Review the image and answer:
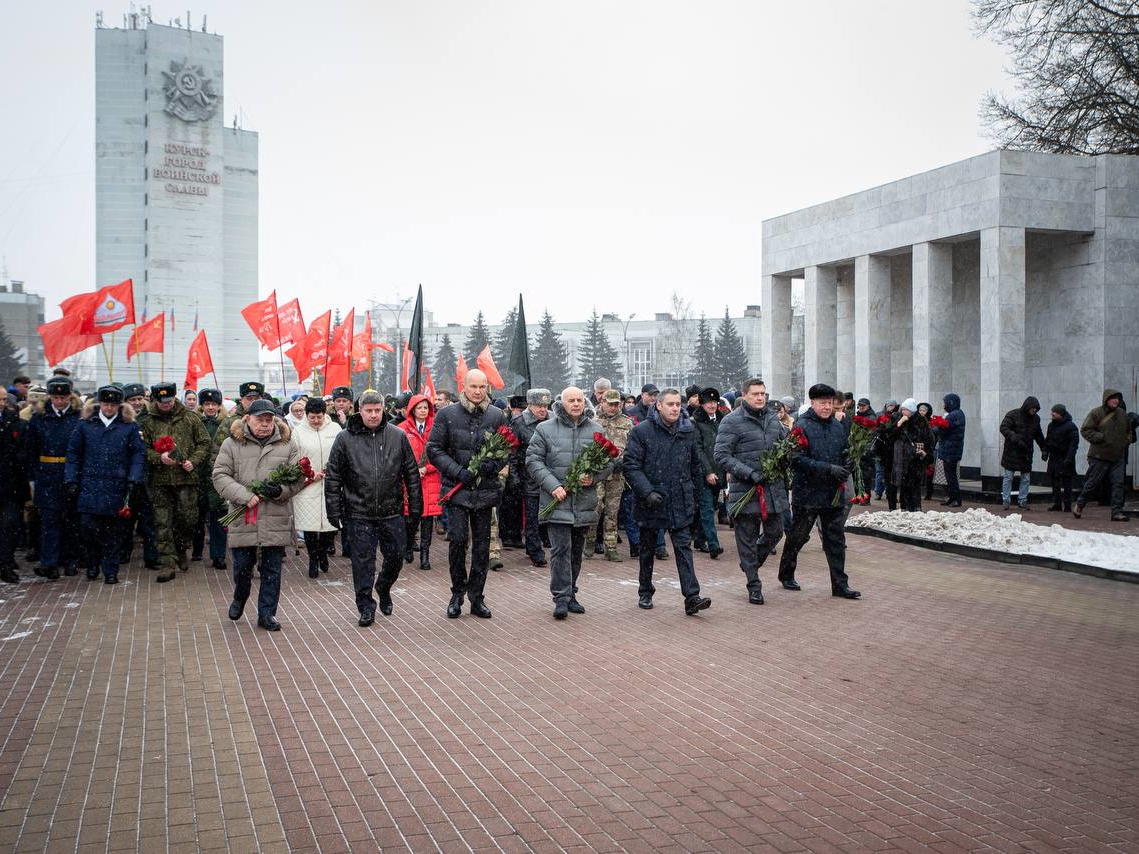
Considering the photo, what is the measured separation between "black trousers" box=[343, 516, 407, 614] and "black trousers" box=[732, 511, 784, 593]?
3.36 m

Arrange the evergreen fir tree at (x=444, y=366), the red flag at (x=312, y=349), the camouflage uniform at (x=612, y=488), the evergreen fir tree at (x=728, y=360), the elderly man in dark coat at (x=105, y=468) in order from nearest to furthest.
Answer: the elderly man in dark coat at (x=105, y=468) → the camouflage uniform at (x=612, y=488) → the red flag at (x=312, y=349) → the evergreen fir tree at (x=728, y=360) → the evergreen fir tree at (x=444, y=366)

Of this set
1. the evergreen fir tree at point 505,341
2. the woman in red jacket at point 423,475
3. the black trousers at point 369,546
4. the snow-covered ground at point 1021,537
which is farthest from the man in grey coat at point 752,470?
the evergreen fir tree at point 505,341

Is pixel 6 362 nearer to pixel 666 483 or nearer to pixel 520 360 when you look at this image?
pixel 520 360

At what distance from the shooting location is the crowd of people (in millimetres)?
8805

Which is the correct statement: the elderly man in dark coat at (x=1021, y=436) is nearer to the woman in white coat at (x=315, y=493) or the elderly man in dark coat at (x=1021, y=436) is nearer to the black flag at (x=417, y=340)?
the black flag at (x=417, y=340)

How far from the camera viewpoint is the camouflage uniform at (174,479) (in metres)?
11.4

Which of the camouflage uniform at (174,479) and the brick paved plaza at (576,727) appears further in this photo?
the camouflage uniform at (174,479)

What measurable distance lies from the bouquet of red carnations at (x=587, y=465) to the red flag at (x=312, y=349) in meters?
16.2

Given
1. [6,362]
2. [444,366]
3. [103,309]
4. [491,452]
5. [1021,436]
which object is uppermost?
[444,366]

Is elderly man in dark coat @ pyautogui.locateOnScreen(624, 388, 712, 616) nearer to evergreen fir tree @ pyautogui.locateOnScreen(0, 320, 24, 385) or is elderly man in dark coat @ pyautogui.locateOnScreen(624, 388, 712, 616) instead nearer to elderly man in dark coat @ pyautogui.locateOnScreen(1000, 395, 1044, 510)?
elderly man in dark coat @ pyautogui.locateOnScreen(1000, 395, 1044, 510)

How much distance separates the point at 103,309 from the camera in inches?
845

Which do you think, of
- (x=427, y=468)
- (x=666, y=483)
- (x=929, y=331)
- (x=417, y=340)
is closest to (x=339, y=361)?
(x=417, y=340)

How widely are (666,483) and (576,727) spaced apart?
Result: 148 inches

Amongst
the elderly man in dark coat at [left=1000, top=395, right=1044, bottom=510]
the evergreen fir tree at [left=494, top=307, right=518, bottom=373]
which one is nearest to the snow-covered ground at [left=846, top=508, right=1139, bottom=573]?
A: the elderly man in dark coat at [left=1000, top=395, right=1044, bottom=510]
